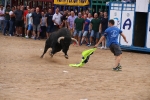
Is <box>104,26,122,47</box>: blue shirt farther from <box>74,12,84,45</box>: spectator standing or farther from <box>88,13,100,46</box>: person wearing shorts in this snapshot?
<box>74,12,84,45</box>: spectator standing

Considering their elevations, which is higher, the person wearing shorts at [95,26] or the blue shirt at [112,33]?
the blue shirt at [112,33]

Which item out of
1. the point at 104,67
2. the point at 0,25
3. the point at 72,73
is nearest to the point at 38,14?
the point at 0,25

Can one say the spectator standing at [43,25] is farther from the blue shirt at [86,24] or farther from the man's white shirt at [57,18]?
the blue shirt at [86,24]

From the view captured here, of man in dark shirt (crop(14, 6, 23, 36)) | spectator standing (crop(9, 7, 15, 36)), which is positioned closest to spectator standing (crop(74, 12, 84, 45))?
man in dark shirt (crop(14, 6, 23, 36))

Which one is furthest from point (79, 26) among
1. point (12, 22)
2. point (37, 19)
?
point (12, 22)

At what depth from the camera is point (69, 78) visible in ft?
39.0

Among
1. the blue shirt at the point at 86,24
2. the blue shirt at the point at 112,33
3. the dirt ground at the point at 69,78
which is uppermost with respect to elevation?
the blue shirt at the point at 112,33

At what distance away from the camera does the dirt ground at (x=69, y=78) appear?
9.64 m

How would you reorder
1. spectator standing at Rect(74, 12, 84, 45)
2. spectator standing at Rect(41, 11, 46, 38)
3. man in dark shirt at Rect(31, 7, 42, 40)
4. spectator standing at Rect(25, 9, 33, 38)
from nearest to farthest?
spectator standing at Rect(74, 12, 84, 45)
man in dark shirt at Rect(31, 7, 42, 40)
spectator standing at Rect(41, 11, 46, 38)
spectator standing at Rect(25, 9, 33, 38)

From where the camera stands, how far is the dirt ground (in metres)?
9.64

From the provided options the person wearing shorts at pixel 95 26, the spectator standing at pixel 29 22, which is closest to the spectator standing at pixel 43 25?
the spectator standing at pixel 29 22

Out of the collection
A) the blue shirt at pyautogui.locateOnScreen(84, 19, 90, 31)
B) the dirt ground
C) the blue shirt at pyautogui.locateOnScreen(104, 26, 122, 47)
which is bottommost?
the dirt ground

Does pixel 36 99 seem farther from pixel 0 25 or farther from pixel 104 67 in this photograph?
pixel 0 25

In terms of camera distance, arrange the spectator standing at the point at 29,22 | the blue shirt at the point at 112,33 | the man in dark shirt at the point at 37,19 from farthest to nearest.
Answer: the spectator standing at the point at 29,22, the man in dark shirt at the point at 37,19, the blue shirt at the point at 112,33
